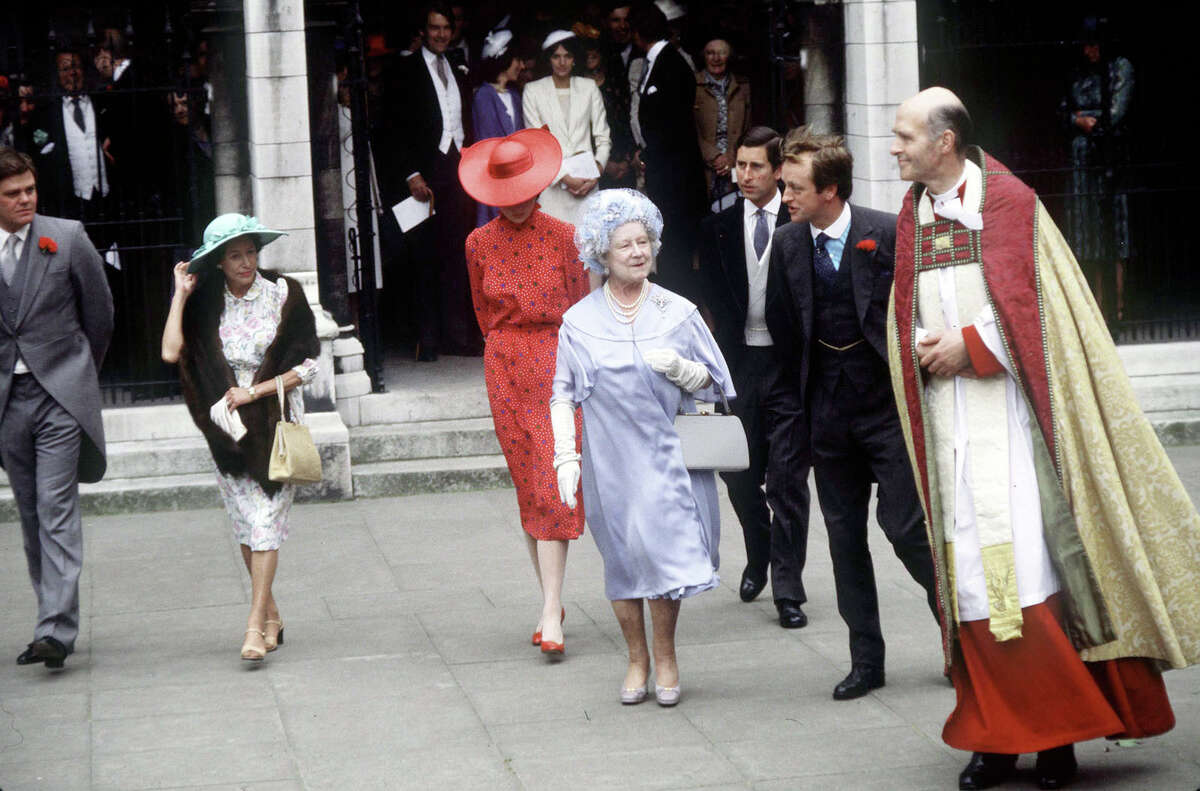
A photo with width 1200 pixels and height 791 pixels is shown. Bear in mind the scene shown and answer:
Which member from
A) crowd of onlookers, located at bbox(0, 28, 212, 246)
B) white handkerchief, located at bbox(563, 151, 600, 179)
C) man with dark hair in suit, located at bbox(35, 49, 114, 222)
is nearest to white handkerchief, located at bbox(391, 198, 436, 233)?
white handkerchief, located at bbox(563, 151, 600, 179)

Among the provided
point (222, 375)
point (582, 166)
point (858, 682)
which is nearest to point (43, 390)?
point (222, 375)

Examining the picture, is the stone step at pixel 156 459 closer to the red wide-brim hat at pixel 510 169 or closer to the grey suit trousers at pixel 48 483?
the grey suit trousers at pixel 48 483

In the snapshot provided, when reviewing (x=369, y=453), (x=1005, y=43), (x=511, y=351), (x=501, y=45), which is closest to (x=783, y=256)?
(x=511, y=351)

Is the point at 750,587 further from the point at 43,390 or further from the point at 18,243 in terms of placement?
the point at 18,243

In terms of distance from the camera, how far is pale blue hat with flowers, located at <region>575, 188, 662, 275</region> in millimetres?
6238

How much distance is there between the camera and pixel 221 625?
25.1 ft

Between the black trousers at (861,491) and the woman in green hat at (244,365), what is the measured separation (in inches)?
79.3

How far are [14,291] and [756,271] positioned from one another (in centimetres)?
285

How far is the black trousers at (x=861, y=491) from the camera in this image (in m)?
6.21

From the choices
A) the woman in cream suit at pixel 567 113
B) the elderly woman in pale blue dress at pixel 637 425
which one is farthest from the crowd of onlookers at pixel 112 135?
the elderly woman in pale blue dress at pixel 637 425

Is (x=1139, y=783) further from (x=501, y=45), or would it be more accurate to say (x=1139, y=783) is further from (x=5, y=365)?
(x=501, y=45)

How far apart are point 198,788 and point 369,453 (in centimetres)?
486

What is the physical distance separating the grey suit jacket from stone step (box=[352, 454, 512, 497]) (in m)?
2.86

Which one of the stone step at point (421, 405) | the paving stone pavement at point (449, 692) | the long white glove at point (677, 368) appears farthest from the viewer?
the stone step at point (421, 405)
